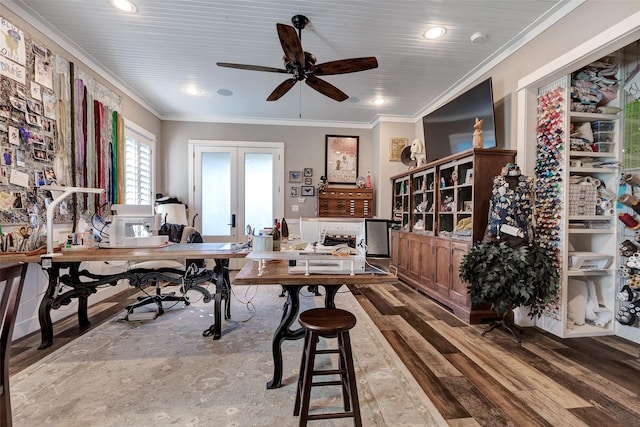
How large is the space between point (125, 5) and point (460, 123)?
3.71 m

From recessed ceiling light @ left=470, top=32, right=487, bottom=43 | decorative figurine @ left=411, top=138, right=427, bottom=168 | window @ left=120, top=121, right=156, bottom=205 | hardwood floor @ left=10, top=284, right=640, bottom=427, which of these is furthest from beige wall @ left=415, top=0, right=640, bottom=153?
window @ left=120, top=121, right=156, bottom=205

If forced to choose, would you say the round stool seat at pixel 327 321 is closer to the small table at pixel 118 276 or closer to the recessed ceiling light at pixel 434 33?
the small table at pixel 118 276

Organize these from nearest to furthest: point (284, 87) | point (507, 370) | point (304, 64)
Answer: point (507, 370) → point (304, 64) → point (284, 87)

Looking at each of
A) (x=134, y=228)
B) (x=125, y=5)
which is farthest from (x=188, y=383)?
(x=125, y=5)

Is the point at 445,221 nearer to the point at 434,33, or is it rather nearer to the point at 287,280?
the point at 434,33

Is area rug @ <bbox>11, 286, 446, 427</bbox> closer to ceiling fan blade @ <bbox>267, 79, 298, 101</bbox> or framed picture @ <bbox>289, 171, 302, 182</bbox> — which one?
ceiling fan blade @ <bbox>267, 79, 298, 101</bbox>

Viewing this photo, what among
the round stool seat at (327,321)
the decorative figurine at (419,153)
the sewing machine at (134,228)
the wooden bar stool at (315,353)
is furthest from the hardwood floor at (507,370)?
the decorative figurine at (419,153)

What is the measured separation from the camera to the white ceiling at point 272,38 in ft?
7.84

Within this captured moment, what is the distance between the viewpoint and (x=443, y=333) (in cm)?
262

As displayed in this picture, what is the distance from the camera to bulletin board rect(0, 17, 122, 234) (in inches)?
90.6

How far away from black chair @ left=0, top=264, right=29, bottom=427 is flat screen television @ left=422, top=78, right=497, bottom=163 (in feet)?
12.3

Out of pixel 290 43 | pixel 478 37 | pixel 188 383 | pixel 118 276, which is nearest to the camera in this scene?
pixel 188 383

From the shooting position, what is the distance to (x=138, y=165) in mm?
4473

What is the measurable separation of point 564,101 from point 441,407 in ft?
9.28
